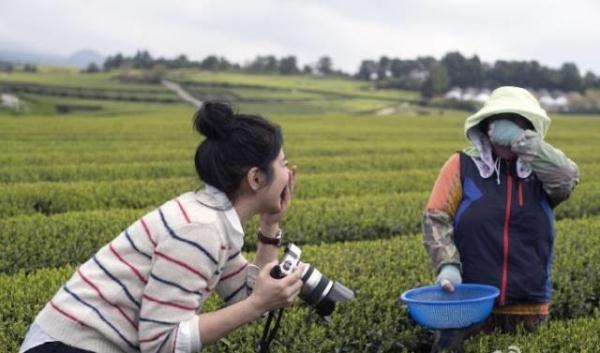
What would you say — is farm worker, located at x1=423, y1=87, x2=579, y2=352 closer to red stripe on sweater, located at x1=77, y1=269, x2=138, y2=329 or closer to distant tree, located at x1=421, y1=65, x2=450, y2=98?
red stripe on sweater, located at x1=77, y1=269, x2=138, y2=329

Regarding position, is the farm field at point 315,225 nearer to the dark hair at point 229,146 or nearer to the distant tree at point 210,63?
the dark hair at point 229,146

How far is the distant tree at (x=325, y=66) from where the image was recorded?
11794 cm

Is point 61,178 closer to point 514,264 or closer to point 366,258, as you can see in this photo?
point 366,258

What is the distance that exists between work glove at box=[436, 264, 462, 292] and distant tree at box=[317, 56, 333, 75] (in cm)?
11371

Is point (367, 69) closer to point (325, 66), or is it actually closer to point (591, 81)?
point (325, 66)

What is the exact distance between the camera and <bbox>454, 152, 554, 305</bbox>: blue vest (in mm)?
3779

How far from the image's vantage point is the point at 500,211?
12.4 feet

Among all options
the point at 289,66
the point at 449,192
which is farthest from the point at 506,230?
the point at 289,66

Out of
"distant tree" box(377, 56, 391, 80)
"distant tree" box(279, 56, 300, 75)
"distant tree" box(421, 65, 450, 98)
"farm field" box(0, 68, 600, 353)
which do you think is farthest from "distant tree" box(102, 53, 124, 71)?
"farm field" box(0, 68, 600, 353)

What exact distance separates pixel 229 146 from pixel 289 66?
113m

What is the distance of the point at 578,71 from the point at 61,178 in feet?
346

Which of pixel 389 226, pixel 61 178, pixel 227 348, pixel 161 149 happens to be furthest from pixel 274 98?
pixel 227 348

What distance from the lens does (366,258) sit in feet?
20.3

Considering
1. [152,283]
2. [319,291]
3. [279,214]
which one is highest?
[279,214]
